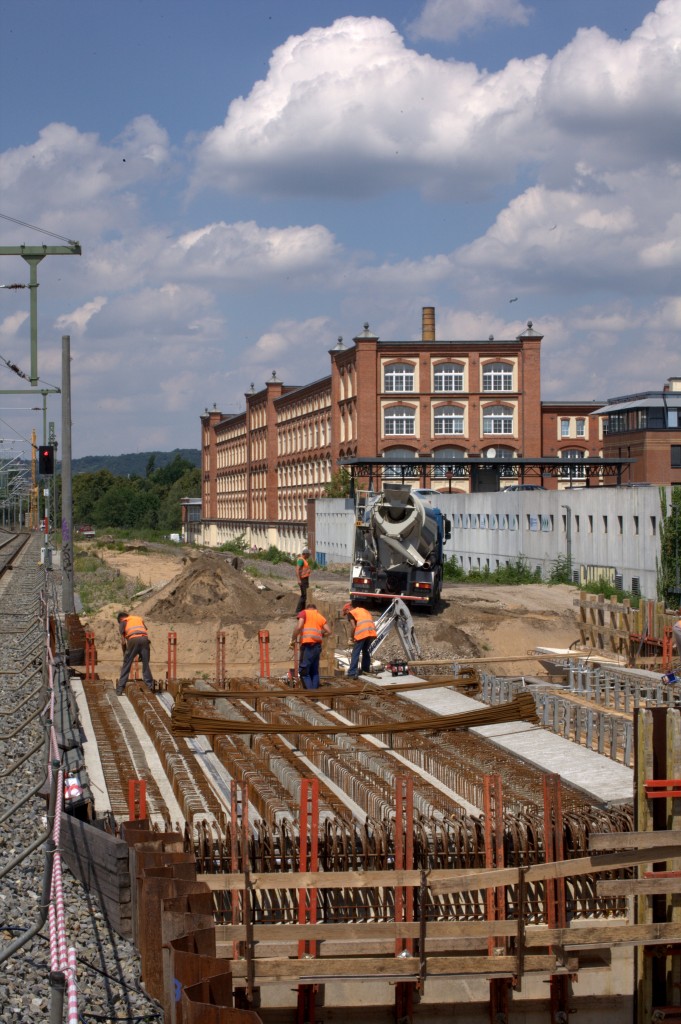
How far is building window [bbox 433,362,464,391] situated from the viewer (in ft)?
229

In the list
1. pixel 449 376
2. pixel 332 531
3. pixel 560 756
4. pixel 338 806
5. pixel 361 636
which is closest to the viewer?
pixel 338 806

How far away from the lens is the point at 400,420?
69.1m

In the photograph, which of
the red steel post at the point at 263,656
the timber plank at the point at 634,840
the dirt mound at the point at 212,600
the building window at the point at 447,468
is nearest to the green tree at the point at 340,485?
the building window at the point at 447,468

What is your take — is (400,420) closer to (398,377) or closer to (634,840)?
(398,377)

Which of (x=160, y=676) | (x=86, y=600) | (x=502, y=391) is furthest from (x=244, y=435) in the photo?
(x=160, y=676)

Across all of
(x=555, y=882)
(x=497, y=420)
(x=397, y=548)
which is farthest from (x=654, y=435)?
(x=555, y=882)

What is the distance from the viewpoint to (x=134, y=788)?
35.2ft

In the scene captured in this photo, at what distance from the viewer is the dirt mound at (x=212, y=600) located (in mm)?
31781

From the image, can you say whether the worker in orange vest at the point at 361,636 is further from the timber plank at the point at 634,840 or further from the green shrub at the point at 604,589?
the green shrub at the point at 604,589

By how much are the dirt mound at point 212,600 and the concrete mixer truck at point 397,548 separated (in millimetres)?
3121

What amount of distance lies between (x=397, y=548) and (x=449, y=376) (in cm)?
4300

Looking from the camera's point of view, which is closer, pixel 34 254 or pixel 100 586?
pixel 34 254

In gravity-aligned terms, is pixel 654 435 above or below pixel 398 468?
above

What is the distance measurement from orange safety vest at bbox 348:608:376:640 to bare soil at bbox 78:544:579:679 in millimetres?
3248
